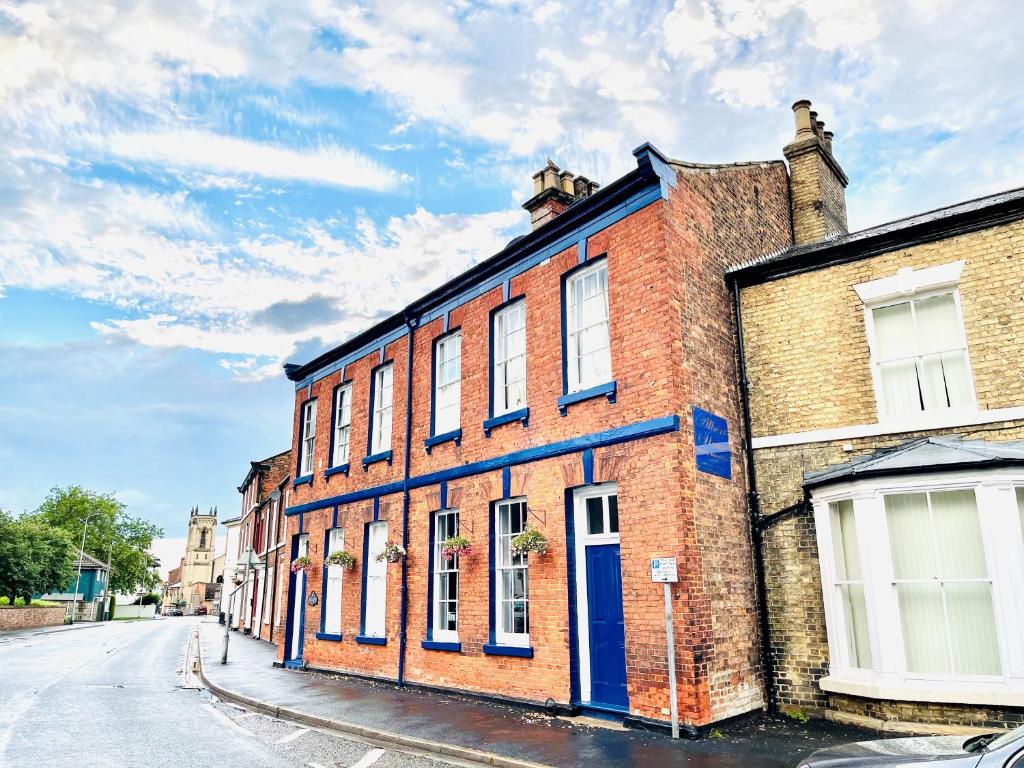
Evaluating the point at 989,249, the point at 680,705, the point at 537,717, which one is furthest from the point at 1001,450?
the point at 537,717

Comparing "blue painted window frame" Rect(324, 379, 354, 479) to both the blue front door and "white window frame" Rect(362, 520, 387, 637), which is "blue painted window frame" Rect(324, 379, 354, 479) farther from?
the blue front door

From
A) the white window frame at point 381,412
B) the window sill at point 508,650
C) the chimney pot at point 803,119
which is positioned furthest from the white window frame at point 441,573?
the chimney pot at point 803,119

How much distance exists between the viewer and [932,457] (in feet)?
28.7

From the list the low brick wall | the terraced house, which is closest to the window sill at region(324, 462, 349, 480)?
the terraced house

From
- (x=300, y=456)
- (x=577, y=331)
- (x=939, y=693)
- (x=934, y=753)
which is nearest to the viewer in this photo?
(x=934, y=753)

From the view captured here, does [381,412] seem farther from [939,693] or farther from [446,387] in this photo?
[939,693]

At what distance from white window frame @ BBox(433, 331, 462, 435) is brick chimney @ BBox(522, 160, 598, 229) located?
11.4ft

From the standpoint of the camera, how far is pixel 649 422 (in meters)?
9.82

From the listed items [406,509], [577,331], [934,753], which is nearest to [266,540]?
[406,509]

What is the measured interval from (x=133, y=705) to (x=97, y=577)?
7783 centimetres

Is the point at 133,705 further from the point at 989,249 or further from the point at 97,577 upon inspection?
the point at 97,577

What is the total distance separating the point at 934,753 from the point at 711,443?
19.9 feet

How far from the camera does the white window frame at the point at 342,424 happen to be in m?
17.8

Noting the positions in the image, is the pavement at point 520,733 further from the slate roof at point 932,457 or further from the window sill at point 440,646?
the slate roof at point 932,457
